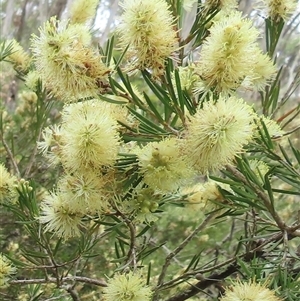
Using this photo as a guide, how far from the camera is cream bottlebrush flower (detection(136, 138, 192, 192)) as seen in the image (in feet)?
1.85

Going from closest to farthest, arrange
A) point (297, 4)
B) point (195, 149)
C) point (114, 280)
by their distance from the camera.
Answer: point (195, 149) < point (114, 280) < point (297, 4)

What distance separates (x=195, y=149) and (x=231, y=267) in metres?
0.37

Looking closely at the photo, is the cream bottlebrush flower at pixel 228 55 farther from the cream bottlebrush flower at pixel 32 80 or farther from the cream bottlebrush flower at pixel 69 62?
the cream bottlebrush flower at pixel 32 80

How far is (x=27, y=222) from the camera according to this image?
2.32 ft

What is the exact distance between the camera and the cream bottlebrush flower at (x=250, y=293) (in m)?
0.50

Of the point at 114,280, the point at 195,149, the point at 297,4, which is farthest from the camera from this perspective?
the point at 297,4

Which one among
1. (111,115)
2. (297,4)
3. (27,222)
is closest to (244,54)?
(111,115)

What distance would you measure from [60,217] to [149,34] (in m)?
0.26

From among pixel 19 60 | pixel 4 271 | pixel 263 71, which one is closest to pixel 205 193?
pixel 263 71

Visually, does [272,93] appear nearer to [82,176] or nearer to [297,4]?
[297,4]

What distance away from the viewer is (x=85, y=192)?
58 centimetres

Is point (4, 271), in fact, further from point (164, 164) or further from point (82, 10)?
point (82, 10)

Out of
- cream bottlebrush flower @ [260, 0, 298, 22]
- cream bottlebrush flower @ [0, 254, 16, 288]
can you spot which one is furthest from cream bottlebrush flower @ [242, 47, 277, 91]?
cream bottlebrush flower @ [0, 254, 16, 288]

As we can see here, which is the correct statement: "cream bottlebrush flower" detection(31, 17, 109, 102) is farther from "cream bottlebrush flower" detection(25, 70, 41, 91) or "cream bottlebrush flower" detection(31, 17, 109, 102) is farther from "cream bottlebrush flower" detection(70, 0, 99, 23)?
"cream bottlebrush flower" detection(25, 70, 41, 91)
